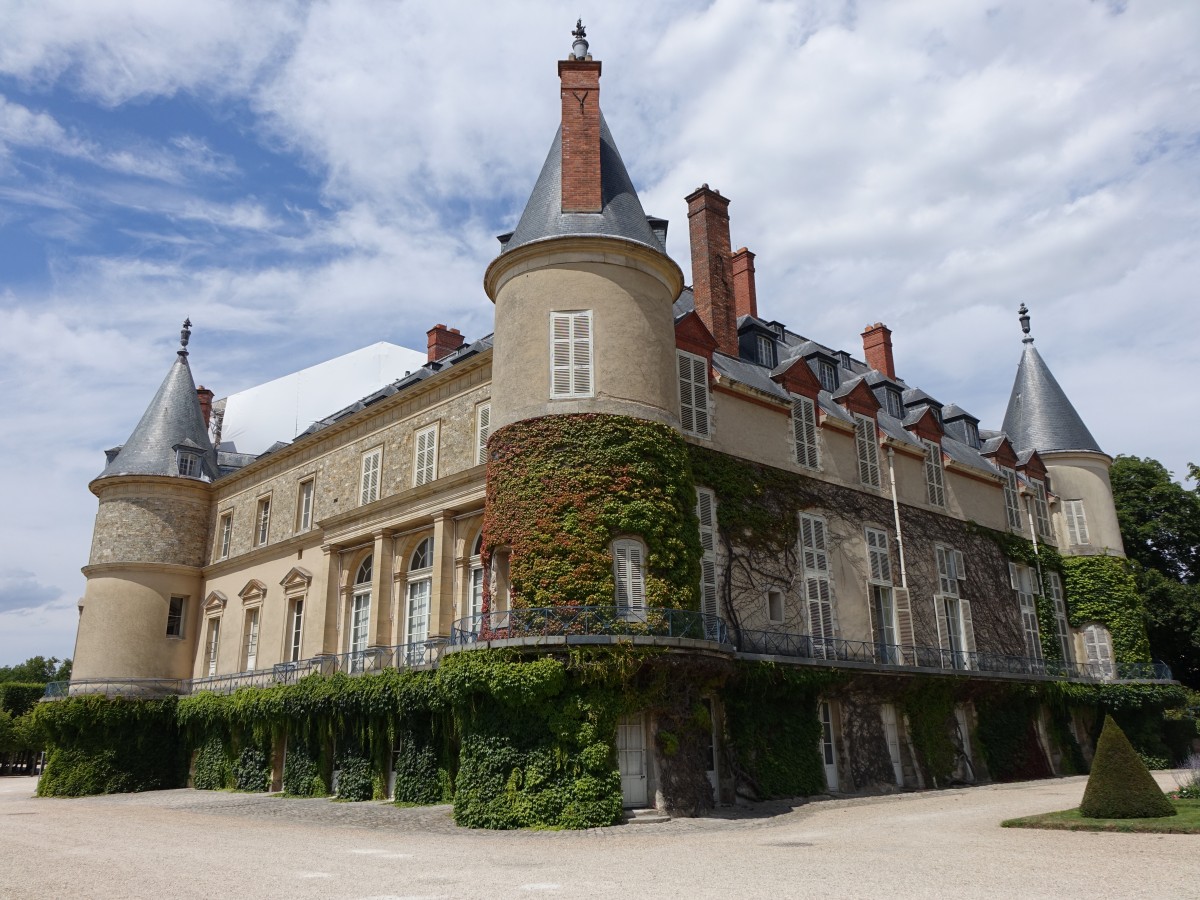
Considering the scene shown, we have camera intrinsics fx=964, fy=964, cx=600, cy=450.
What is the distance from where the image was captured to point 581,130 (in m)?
21.9

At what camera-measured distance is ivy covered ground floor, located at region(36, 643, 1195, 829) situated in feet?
55.4

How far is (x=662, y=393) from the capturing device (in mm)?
20516

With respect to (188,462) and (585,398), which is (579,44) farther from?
(188,462)

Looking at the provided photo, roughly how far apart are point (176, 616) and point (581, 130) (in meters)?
22.4

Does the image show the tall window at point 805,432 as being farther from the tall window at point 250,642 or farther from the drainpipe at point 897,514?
the tall window at point 250,642

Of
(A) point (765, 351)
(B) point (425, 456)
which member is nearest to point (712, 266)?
(A) point (765, 351)

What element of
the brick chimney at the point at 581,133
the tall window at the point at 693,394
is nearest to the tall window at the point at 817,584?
the tall window at the point at 693,394

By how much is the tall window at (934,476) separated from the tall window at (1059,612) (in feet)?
19.3

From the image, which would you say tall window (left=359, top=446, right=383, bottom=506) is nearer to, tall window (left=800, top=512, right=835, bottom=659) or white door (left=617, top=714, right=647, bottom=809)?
tall window (left=800, top=512, right=835, bottom=659)

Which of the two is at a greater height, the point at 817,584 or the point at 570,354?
the point at 570,354

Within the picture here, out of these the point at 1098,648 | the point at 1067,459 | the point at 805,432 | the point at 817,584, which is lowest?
the point at 1098,648

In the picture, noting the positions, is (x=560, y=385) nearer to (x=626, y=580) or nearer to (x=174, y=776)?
(x=626, y=580)

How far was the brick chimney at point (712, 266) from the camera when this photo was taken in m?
25.9

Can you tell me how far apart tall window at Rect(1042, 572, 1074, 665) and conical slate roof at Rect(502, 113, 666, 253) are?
1928 cm
